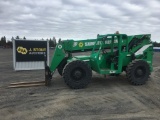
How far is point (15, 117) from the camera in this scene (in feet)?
24.3

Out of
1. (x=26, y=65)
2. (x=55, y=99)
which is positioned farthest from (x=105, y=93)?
(x=26, y=65)

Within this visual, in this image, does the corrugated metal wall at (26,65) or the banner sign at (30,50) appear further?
the banner sign at (30,50)

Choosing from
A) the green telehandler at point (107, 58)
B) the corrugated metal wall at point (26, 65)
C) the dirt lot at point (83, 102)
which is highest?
the green telehandler at point (107, 58)

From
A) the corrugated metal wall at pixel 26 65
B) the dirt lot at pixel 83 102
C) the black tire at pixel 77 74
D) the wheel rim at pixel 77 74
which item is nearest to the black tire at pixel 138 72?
the dirt lot at pixel 83 102

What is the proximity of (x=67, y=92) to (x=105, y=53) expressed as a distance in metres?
2.85

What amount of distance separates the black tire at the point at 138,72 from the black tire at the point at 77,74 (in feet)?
6.10

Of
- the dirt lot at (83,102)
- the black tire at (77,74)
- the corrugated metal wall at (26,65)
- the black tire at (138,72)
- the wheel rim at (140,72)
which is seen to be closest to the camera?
the dirt lot at (83,102)

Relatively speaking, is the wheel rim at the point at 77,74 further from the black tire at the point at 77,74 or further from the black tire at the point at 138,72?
the black tire at the point at 138,72

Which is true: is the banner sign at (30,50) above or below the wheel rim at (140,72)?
above

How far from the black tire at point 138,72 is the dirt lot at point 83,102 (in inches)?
10.9

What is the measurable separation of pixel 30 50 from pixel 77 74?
8.37 m

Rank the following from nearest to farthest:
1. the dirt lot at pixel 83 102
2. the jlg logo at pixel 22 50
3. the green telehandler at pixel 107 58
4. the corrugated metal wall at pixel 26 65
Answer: the dirt lot at pixel 83 102, the green telehandler at pixel 107 58, the corrugated metal wall at pixel 26 65, the jlg logo at pixel 22 50

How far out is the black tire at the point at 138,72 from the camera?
11648 millimetres

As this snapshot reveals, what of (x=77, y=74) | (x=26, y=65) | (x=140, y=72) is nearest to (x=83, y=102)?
(x=77, y=74)
